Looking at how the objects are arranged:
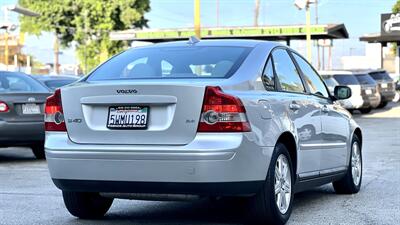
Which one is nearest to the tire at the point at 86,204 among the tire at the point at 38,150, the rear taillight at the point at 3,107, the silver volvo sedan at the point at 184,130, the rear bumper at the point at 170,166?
the silver volvo sedan at the point at 184,130

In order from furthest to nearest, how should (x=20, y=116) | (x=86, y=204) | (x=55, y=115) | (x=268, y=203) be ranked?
Result: (x=20, y=116), (x=86, y=204), (x=55, y=115), (x=268, y=203)

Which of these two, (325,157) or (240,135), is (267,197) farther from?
(325,157)

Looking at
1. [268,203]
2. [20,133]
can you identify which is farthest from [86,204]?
[20,133]

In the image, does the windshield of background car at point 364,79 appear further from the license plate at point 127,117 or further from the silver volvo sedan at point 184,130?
the license plate at point 127,117

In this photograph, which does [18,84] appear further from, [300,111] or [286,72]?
[300,111]

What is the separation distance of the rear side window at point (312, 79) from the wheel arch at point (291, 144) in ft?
3.70

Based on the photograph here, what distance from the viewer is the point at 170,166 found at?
5.46 meters

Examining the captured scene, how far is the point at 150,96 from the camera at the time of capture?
5609 mm

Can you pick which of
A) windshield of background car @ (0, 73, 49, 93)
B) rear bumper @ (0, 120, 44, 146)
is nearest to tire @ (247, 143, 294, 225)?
rear bumper @ (0, 120, 44, 146)

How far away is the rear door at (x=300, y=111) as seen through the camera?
649 cm

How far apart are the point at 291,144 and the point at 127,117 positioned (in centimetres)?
158

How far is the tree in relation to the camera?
174 ft

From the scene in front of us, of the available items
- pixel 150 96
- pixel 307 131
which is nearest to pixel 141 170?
pixel 150 96

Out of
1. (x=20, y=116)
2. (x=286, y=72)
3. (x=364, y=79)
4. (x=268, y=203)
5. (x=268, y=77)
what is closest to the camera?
(x=268, y=203)
